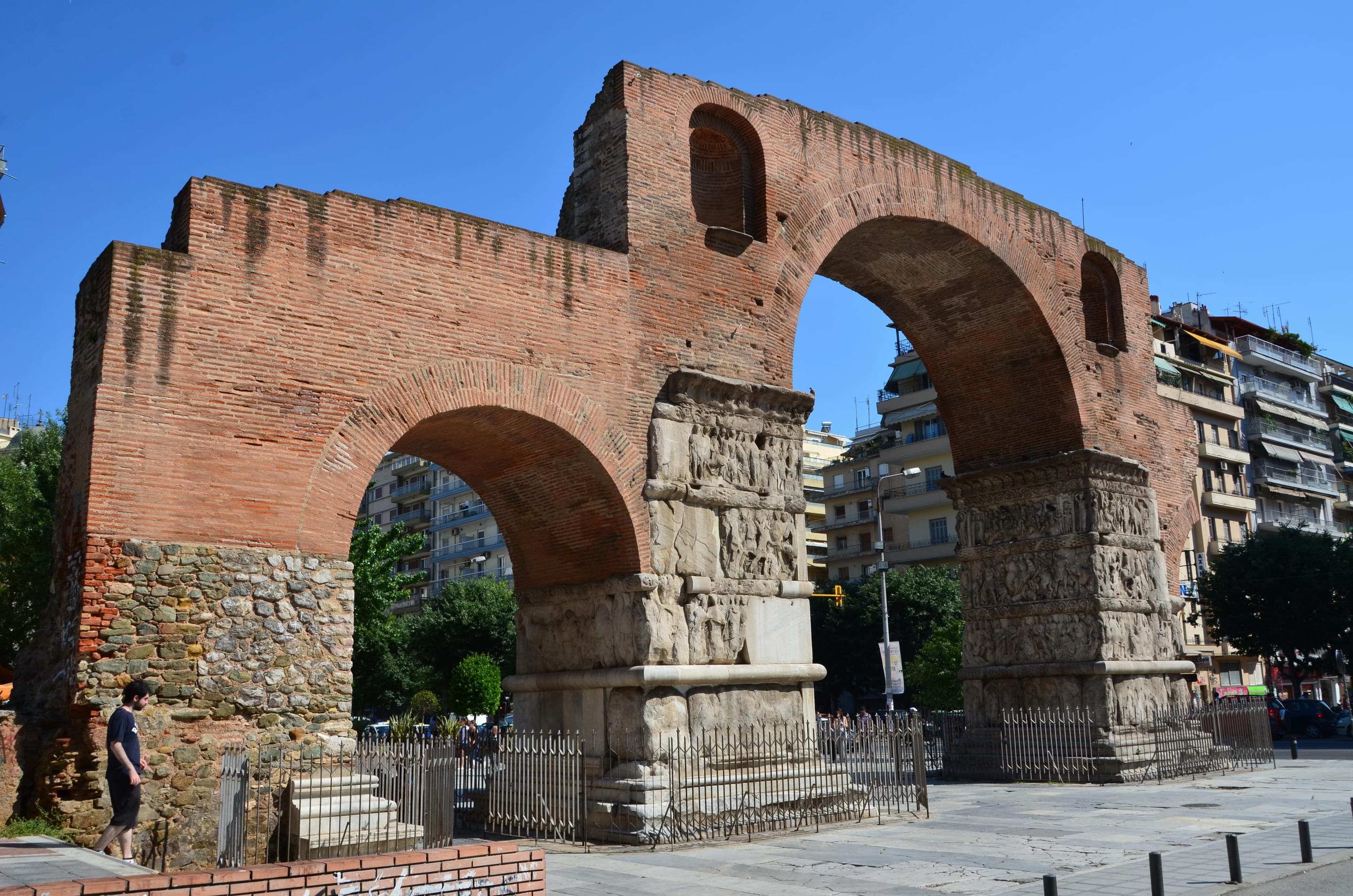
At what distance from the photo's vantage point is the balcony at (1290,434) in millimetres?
48500

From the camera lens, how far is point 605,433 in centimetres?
1138

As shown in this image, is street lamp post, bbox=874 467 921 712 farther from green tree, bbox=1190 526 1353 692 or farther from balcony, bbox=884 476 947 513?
balcony, bbox=884 476 947 513

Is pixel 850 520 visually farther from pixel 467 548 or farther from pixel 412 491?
pixel 412 491

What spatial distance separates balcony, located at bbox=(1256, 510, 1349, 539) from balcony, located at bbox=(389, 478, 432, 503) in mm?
38782

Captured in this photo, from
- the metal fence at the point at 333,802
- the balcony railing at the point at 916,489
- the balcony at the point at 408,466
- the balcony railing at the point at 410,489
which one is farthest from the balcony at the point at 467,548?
the metal fence at the point at 333,802

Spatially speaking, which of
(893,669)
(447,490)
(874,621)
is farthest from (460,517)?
(893,669)

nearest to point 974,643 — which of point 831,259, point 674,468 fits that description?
point 831,259

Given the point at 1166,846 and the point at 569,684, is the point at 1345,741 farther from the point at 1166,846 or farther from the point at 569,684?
the point at 569,684

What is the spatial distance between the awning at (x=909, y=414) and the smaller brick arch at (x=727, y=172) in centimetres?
3218

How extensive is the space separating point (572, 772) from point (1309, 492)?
4788 centimetres

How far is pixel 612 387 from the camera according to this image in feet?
38.0

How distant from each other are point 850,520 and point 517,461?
127 ft

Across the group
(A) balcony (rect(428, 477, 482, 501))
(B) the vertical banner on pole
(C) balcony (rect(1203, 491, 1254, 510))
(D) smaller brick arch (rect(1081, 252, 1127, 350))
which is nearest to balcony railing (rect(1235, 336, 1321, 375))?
(C) balcony (rect(1203, 491, 1254, 510))

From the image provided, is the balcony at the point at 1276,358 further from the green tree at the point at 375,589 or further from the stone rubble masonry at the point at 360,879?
the stone rubble masonry at the point at 360,879
